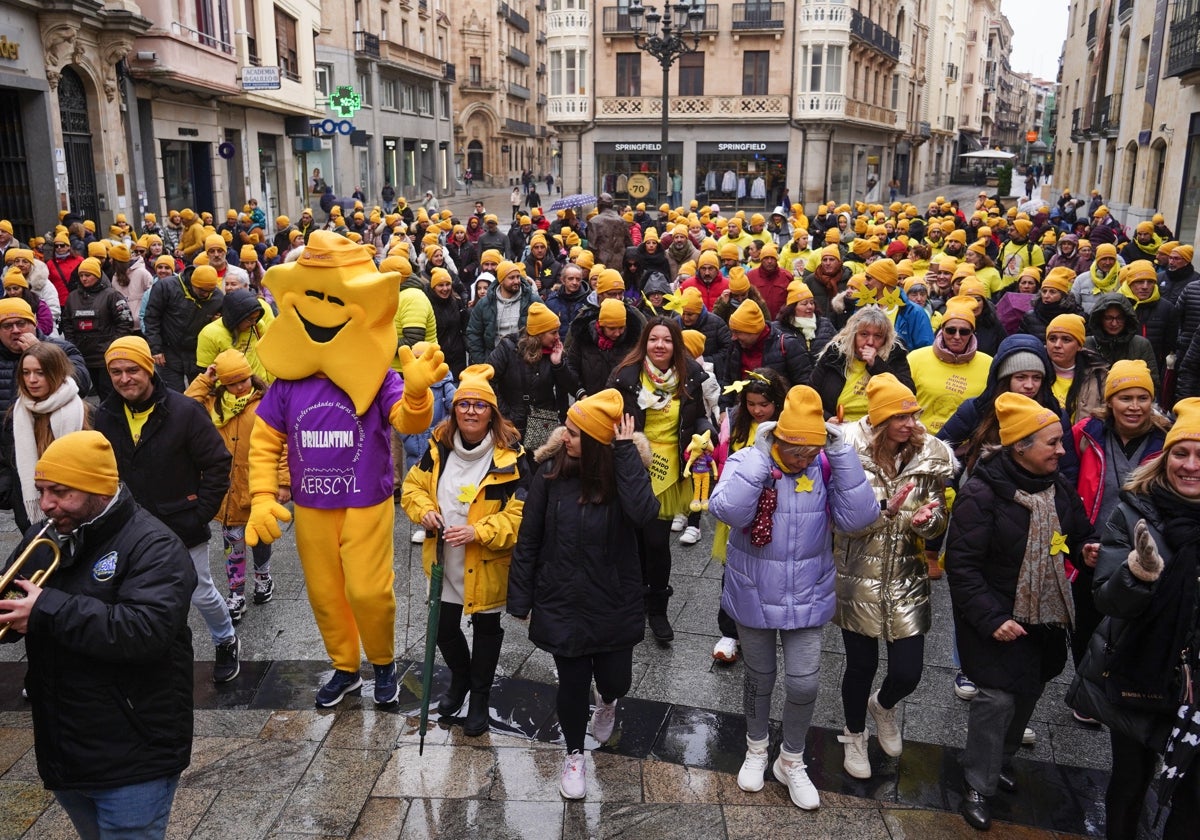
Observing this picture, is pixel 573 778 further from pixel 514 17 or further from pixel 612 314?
pixel 514 17

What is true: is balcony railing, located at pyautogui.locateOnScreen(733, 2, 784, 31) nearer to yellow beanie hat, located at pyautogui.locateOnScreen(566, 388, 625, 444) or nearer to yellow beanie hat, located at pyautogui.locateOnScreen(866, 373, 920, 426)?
yellow beanie hat, located at pyautogui.locateOnScreen(866, 373, 920, 426)

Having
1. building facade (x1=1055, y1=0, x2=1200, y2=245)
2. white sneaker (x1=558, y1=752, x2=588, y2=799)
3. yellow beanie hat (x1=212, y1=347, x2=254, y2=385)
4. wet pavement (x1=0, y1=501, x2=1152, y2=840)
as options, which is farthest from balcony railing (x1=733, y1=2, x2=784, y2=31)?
white sneaker (x1=558, y1=752, x2=588, y2=799)

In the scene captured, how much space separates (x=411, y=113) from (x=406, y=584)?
48.2 meters

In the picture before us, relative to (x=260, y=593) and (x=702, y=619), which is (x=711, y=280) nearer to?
(x=702, y=619)

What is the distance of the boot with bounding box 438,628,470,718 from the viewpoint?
4762 millimetres

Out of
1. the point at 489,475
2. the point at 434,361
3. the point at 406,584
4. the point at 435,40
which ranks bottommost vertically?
the point at 406,584

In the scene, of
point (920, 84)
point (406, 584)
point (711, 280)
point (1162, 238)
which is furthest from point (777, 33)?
point (406, 584)

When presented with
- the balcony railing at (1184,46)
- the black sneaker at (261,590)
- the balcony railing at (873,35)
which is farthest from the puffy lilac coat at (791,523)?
the balcony railing at (873,35)

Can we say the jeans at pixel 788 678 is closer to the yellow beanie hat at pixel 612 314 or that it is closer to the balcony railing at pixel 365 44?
the yellow beanie hat at pixel 612 314

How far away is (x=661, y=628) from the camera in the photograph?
575cm

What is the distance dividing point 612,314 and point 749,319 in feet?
3.25

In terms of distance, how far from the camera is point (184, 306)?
328 inches

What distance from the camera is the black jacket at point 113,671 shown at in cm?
303

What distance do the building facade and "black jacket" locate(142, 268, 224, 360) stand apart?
702 inches
